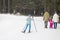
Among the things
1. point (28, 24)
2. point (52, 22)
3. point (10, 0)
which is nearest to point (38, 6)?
point (10, 0)

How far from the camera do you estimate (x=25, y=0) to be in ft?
215

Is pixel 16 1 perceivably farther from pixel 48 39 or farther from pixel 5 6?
pixel 48 39

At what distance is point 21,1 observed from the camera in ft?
218

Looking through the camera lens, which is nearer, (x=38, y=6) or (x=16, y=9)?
Result: (x=38, y=6)

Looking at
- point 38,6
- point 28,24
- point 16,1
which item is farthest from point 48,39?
point 16,1

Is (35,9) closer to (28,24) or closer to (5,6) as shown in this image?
(5,6)

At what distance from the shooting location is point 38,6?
2319 inches

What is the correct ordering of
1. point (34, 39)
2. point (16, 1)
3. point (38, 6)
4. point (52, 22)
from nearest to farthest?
1. point (34, 39)
2. point (52, 22)
3. point (38, 6)
4. point (16, 1)

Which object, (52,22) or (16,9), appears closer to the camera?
(52,22)

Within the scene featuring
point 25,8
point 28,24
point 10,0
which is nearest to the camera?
point 28,24

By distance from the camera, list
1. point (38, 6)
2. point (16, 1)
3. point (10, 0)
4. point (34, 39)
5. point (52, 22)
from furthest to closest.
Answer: point (10, 0) → point (16, 1) → point (38, 6) → point (52, 22) → point (34, 39)

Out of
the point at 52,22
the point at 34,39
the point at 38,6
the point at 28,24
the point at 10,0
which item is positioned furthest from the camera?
the point at 10,0

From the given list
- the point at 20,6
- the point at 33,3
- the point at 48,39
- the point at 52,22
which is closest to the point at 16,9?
the point at 20,6

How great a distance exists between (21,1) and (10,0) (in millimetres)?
12511
